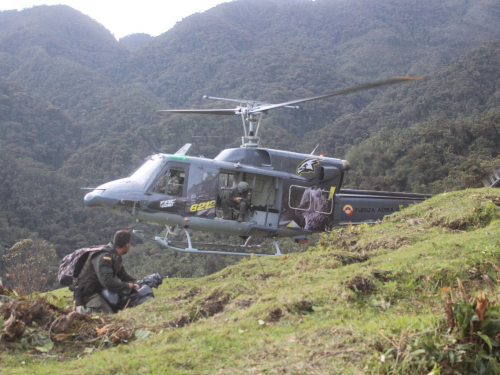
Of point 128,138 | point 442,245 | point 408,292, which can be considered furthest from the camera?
point 128,138

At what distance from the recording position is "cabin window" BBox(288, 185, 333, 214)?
10.6m

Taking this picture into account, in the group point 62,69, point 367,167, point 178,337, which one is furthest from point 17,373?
point 62,69

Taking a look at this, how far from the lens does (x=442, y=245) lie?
5305 mm

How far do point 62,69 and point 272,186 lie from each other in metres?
78.4

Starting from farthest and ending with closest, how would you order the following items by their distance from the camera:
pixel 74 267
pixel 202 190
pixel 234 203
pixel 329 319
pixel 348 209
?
1. pixel 348 209
2. pixel 234 203
3. pixel 202 190
4. pixel 74 267
5. pixel 329 319

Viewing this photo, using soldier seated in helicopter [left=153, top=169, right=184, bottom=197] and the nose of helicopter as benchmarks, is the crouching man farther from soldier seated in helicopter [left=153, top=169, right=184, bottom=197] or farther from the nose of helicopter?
soldier seated in helicopter [left=153, top=169, right=184, bottom=197]

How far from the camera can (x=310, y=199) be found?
10.7 m

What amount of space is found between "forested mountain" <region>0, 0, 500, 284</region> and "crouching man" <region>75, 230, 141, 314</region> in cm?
391

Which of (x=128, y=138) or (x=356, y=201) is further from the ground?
(x=356, y=201)

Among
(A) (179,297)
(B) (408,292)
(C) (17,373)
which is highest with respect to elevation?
(B) (408,292)

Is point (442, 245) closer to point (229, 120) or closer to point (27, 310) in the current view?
point (27, 310)

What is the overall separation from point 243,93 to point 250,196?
67.7 meters

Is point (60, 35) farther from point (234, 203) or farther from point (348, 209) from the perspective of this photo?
point (348, 209)

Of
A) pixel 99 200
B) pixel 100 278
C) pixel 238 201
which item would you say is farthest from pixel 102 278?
pixel 238 201
